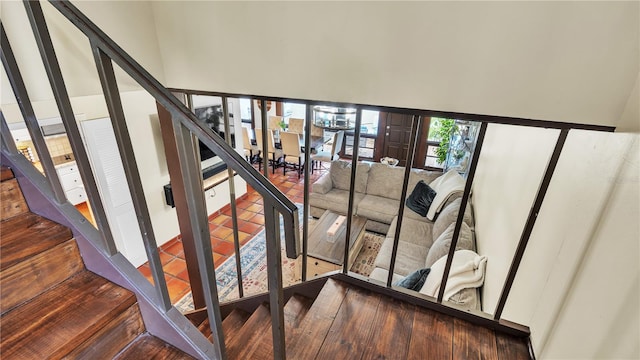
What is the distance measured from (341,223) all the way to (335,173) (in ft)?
3.84

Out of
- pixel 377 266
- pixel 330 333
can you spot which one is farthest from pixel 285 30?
pixel 377 266

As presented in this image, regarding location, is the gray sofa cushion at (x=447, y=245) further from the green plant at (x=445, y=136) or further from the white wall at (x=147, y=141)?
the white wall at (x=147, y=141)

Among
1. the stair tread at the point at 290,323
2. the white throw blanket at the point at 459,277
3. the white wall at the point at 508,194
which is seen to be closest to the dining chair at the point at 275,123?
the white wall at the point at 508,194

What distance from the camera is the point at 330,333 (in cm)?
121

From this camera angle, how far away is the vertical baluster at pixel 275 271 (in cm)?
65

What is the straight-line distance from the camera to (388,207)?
409cm

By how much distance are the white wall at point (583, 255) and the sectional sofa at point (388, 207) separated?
54.0 inches

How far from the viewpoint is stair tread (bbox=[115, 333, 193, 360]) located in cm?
91

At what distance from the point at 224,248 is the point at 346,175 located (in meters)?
2.05

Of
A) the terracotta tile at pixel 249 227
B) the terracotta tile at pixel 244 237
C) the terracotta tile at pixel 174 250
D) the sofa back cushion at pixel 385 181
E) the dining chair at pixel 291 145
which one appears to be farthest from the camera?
the dining chair at pixel 291 145

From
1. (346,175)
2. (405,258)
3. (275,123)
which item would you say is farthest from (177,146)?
(275,123)

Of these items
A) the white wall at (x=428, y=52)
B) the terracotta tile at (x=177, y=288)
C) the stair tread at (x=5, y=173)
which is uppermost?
the white wall at (x=428, y=52)

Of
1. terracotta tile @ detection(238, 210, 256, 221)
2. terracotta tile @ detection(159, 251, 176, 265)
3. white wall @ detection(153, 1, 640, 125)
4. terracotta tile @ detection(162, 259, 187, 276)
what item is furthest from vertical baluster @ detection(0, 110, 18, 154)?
terracotta tile @ detection(238, 210, 256, 221)

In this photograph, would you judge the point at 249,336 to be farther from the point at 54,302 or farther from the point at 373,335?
the point at 54,302
